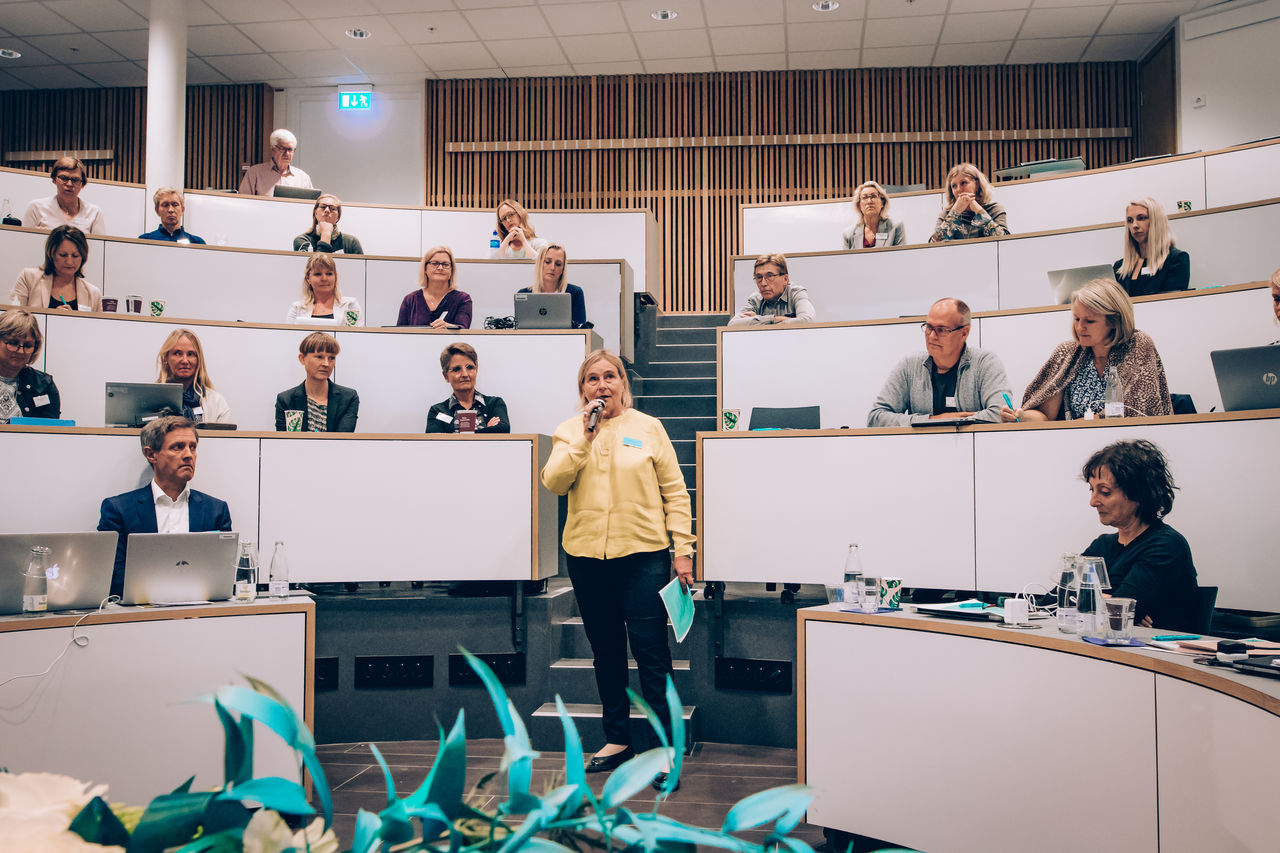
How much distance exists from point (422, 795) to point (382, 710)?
3.59 m

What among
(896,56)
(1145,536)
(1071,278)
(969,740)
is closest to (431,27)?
(896,56)

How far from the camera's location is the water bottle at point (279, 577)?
287 cm

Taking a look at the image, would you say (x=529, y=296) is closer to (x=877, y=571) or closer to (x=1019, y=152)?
(x=877, y=571)

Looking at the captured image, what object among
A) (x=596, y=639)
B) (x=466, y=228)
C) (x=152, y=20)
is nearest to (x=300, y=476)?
(x=596, y=639)

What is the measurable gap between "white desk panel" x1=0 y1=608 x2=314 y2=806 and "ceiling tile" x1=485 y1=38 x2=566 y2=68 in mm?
6605

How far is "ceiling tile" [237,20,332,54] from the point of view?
25.2 feet

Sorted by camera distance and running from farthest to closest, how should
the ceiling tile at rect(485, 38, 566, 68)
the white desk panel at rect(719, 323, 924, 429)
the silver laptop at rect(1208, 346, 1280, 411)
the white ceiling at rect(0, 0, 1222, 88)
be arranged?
the ceiling tile at rect(485, 38, 566, 68)
the white ceiling at rect(0, 0, 1222, 88)
the white desk panel at rect(719, 323, 924, 429)
the silver laptop at rect(1208, 346, 1280, 411)

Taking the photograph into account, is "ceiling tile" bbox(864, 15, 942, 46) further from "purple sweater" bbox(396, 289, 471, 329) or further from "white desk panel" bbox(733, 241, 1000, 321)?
"purple sweater" bbox(396, 289, 471, 329)

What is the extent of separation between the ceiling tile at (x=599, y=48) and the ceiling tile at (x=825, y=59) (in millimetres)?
1384

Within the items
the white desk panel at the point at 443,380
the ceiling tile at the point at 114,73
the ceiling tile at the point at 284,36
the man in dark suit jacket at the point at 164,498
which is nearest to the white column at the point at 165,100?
the ceiling tile at the point at 284,36

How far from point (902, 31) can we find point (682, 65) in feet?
6.23

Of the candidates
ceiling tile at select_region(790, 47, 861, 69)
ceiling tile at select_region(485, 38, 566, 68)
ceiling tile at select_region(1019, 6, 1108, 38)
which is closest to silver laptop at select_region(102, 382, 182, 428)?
ceiling tile at select_region(485, 38, 566, 68)

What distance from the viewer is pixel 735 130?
873 cm

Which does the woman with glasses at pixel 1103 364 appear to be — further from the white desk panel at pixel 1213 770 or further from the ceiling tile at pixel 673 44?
the ceiling tile at pixel 673 44
